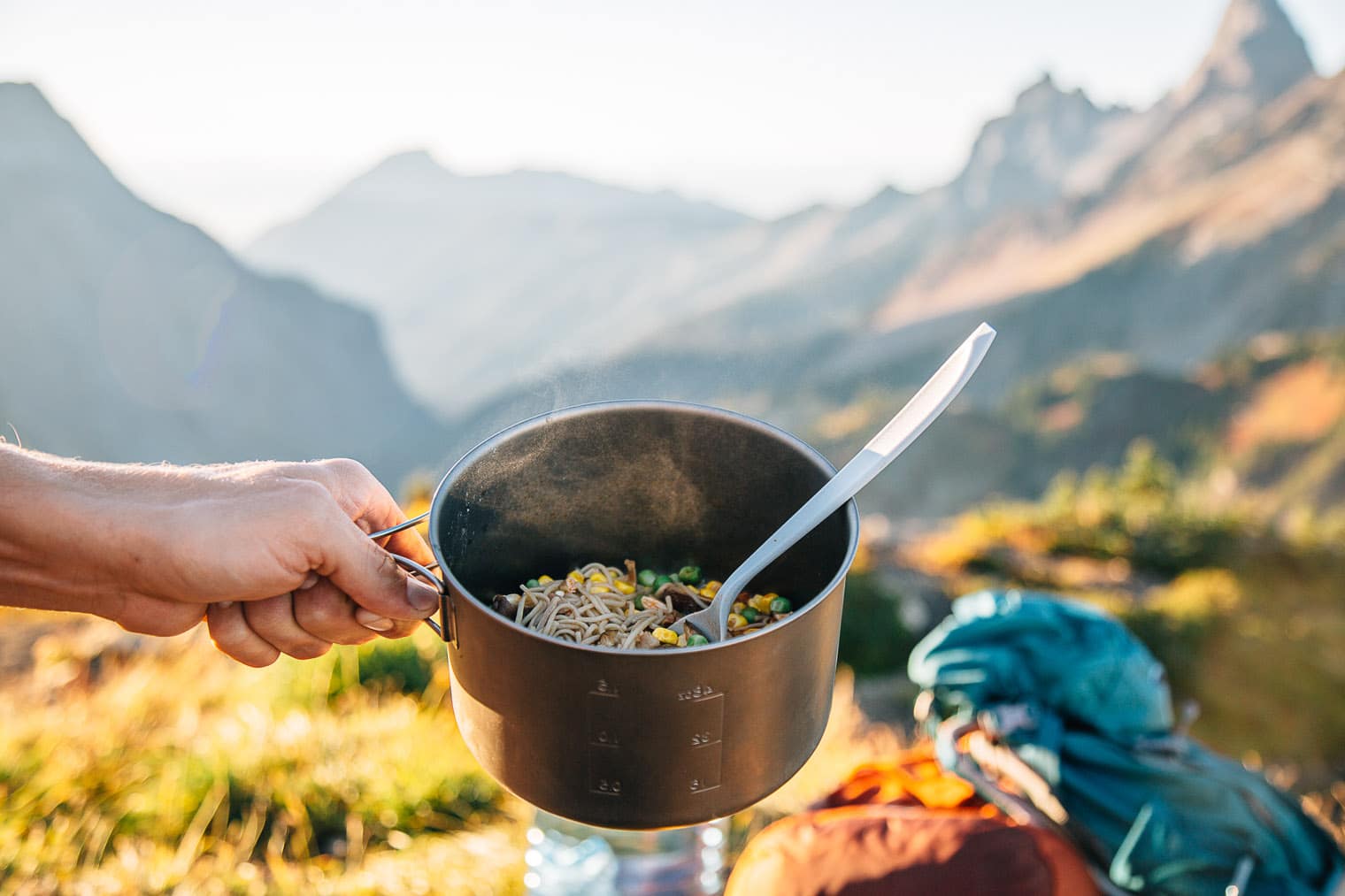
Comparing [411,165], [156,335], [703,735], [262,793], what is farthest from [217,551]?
[411,165]

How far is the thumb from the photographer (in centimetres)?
161

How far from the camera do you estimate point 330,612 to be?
1.75m

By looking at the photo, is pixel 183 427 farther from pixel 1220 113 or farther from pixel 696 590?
pixel 1220 113

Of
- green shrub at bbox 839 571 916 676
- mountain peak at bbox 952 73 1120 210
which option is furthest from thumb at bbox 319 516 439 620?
mountain peak at bbox 952 73 1120 210

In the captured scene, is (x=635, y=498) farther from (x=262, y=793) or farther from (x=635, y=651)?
(x=262, y=793)

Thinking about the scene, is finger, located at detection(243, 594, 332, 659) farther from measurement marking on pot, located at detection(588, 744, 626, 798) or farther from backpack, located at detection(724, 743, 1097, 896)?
backpack, located at detection(724, 743, 1097, 896)

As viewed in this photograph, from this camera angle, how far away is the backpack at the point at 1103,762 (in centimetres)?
263

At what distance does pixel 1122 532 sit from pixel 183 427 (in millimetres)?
59667

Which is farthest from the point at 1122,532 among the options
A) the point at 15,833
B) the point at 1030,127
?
the point at 1030,127

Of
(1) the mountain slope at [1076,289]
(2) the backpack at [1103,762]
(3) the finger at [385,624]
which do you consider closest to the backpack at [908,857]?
(2) the backpack at [1103,762]

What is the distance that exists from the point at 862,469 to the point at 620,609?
55cm

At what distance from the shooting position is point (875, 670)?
687 cm

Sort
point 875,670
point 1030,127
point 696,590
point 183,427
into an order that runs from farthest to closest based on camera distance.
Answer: point 1030,127
point 183,427
point 875,670
point 696,590

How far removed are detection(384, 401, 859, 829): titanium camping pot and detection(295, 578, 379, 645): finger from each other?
0.75 ft
